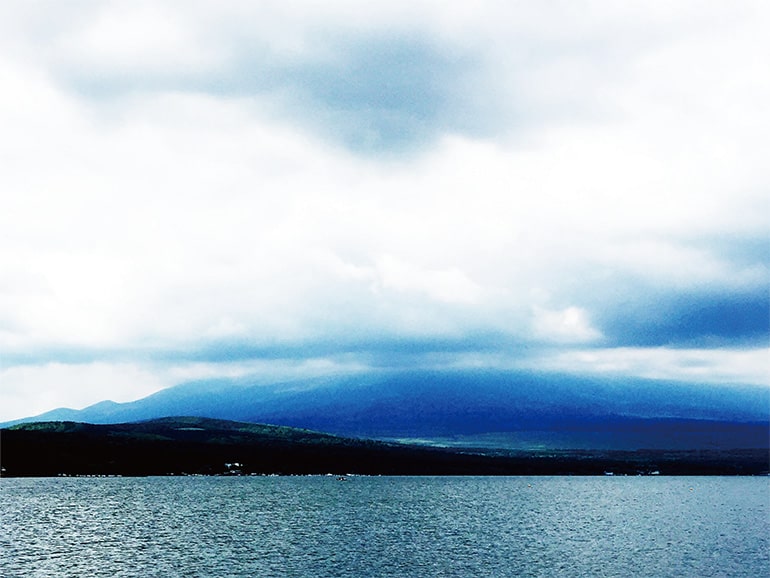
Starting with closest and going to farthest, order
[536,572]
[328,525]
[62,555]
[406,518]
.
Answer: [536,572], [62,555], [328,525], [406,518]

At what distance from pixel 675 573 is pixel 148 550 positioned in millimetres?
66125

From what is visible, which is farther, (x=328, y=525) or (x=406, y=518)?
(x=406, y=518)

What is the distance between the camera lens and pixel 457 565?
91625mm

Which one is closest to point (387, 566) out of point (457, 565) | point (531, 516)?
point (457, 565)

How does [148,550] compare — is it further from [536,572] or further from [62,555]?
[536,572]

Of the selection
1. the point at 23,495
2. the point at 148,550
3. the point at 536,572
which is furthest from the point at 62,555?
the point at 23,495

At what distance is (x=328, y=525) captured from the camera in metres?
135

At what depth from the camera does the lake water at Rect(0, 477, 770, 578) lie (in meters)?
88.6

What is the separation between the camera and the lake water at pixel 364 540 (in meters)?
88.6

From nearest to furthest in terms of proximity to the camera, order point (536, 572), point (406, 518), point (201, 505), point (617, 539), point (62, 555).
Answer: point (536, 572), point (62, 555), point (617, 539), point (406, 518), point (201, 505)

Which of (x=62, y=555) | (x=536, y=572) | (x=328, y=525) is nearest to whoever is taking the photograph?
(x=536, y=572)

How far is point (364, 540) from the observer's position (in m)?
114

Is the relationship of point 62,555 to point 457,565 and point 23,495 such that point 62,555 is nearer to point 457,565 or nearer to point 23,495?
point 457,565

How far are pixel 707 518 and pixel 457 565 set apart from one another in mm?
96481
